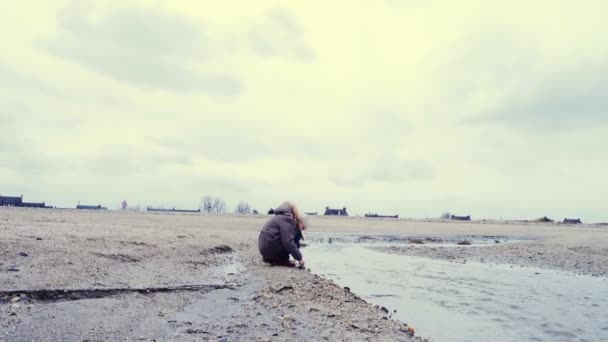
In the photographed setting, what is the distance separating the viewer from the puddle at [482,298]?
26.6 feet

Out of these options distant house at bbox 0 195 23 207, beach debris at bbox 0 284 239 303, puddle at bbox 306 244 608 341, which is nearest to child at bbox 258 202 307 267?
puddle at bbox 306 244 608 341

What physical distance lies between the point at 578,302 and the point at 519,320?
9.79 feet

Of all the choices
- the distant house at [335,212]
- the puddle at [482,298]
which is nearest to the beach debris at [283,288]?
the puddle at [482,298]

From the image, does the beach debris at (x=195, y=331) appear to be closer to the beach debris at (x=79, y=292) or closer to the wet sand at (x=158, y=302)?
the wet sand at (x=158, y=302)

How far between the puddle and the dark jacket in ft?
5.72

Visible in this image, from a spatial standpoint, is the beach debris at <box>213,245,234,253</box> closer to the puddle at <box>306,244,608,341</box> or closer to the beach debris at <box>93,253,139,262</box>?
the puddle at <box>306,244,608,341</box>

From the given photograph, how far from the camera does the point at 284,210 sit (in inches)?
493

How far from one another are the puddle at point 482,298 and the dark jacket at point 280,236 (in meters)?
1.74

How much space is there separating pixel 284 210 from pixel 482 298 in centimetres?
537

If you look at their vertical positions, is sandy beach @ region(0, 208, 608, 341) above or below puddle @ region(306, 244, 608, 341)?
above

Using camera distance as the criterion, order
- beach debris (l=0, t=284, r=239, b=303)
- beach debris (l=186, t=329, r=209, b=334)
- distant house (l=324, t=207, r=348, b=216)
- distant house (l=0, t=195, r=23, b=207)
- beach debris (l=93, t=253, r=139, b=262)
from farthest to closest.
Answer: distant house (l=324, t=207, r=348, b=216) < distant house (l=0, t=195, r=23, b=207) < beach debris (l=93, t=253, r=139, b=262) < beach debris (l=0, t=284, r=239, b=303) < beach debris (l=186, t=329, r=209, b=334)

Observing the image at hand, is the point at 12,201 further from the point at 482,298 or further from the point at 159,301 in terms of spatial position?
the point at 482,298

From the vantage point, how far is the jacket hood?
12.5 m

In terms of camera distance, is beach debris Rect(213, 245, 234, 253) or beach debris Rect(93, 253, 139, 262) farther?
beach debris Rect(213, 245, 234, 253)
